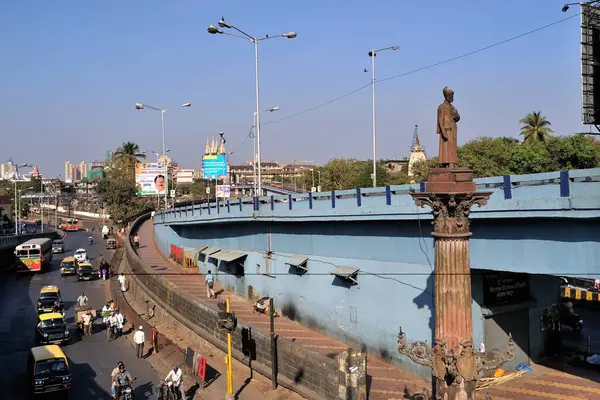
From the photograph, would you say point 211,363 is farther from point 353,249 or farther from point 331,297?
point 353,249

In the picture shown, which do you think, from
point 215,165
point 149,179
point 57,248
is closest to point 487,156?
point 215,165

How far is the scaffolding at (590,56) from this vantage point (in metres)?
31.3

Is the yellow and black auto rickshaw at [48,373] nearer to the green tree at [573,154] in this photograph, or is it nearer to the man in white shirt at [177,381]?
the man in white shirt at [177,381]

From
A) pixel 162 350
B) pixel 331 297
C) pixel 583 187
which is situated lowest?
pixel 162 350

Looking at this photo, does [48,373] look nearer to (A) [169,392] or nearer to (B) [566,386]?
(A) [169,392]

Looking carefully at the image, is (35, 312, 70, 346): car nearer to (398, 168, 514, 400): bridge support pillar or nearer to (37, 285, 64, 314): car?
(37, 285, 64, 314): car

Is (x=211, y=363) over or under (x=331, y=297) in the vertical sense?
under

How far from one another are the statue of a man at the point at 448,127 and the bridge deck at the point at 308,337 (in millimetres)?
8487

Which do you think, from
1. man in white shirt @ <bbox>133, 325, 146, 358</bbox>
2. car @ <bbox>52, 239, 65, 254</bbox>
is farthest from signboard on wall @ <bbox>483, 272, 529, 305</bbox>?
car @ <bbox>52, 239, 65, 254</bbox>

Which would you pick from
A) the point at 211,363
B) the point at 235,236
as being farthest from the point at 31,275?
the point at 211,363

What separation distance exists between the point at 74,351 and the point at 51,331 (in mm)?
1709

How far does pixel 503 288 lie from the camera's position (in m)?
16.2

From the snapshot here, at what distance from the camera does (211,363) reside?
2127 centimetres

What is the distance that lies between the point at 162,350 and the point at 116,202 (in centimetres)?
5704
